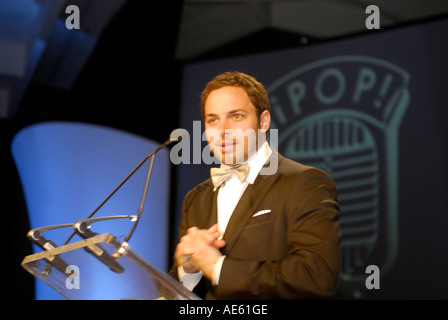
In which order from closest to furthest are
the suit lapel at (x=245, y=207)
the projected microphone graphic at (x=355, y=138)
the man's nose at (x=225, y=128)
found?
the suit lapel at (x=245, y=207) < the man's nose at (x=225, y=128) < the projected microphone graphic at (x=355, y=138)

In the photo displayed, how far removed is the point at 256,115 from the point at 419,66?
2315 millimetres

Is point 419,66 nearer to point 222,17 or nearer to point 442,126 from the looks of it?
point 442,126

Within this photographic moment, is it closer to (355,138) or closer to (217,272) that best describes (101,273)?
(217,272)

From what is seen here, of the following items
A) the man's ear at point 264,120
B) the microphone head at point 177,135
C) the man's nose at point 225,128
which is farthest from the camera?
the man's ear at point 264,120

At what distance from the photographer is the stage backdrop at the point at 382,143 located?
11.8 ft

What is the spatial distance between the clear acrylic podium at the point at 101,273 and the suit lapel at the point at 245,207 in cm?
39

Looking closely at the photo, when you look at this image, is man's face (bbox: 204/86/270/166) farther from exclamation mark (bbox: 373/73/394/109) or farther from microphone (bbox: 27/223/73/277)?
exclamation mark (bbox: 373/73/394/109)

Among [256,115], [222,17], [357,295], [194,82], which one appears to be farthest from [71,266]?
[222,17]

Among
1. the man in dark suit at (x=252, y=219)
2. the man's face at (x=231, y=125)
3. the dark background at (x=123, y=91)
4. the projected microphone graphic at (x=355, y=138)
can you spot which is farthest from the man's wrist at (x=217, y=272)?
the dark background at (x=123, y=91)

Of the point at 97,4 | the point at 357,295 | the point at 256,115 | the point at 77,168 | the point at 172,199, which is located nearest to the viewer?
the point at 256,115

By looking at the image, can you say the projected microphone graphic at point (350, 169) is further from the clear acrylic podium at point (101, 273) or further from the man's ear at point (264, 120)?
the clear acrylic podium at point (101, 273)

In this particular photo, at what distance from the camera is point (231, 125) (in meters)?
2.01

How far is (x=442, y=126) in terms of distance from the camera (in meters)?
3.69

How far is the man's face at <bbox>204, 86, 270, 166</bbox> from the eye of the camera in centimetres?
201
